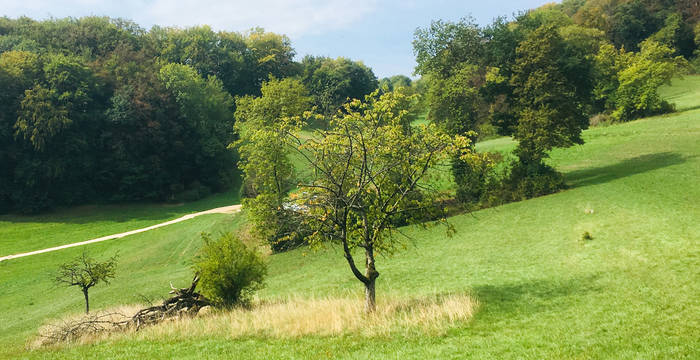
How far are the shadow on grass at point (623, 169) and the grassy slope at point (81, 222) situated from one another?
40.1 m

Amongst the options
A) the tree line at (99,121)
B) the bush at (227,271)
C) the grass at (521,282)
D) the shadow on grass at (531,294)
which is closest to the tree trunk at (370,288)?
the grass at (521,282)

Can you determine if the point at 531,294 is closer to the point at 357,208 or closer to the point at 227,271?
the point at 357,208

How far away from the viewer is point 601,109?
57312mm

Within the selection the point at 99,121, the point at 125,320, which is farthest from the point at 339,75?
the point at 125,320

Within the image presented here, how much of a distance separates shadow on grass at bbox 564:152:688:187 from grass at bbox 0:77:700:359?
159mm

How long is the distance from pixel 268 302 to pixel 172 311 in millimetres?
3527

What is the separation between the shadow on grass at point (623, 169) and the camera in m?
27.0

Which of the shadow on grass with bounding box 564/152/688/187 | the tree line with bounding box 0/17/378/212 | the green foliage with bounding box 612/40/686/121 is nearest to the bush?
the shadow on grass with bounding box 564/152/688/187

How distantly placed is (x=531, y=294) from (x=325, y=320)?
21.4 ft

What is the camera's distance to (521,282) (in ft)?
47.1

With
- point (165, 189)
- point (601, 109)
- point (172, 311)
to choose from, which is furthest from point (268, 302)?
point (601, 109)

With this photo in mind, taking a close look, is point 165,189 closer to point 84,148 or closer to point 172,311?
point 84,148

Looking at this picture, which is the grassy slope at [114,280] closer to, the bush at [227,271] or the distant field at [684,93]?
the bush at [227,271]

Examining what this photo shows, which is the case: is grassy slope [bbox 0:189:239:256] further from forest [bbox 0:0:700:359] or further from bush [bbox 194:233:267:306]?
bush [bbox 194:233:267:306]
